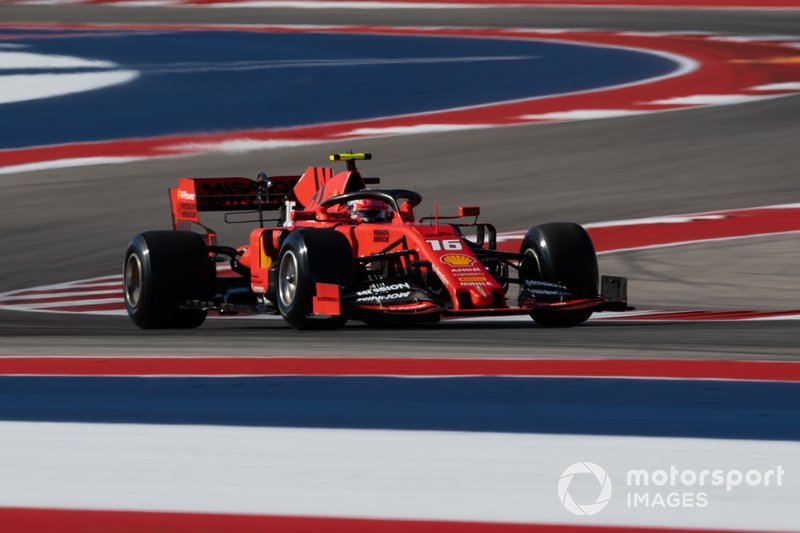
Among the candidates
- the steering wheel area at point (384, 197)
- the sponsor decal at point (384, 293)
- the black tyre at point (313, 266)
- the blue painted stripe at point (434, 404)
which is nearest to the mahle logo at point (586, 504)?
the blue painted stripe at point (434, 404)

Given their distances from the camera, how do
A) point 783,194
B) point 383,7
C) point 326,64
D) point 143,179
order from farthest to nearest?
point 383,7 < point 326,64 < point 143,179 < point 783,194

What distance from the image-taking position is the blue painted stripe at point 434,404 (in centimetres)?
636

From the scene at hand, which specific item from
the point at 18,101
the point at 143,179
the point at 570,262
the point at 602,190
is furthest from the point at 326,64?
the point at 570,262

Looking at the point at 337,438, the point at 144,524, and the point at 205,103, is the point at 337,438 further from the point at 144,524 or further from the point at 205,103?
the point at 205,103

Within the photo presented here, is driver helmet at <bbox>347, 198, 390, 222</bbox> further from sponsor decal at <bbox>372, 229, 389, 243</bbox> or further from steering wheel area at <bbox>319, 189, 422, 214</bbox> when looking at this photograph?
sponsor decal at <bbox>372, 229, 389, 243</bbox>

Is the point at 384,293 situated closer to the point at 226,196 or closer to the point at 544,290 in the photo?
the point at 544,290

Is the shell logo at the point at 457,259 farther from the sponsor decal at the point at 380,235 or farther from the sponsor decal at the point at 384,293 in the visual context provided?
the sponsor decal at the point at 380,235

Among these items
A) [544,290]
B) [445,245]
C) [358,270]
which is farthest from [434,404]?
[358,270]

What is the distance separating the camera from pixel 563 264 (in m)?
10.4

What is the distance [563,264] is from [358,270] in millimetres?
1421

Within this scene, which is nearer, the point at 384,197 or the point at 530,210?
the point at 384,197

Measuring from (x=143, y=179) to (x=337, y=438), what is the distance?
1390cm

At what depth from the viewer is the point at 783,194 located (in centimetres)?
1730

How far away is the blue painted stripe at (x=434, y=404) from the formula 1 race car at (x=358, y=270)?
2.46 metres
